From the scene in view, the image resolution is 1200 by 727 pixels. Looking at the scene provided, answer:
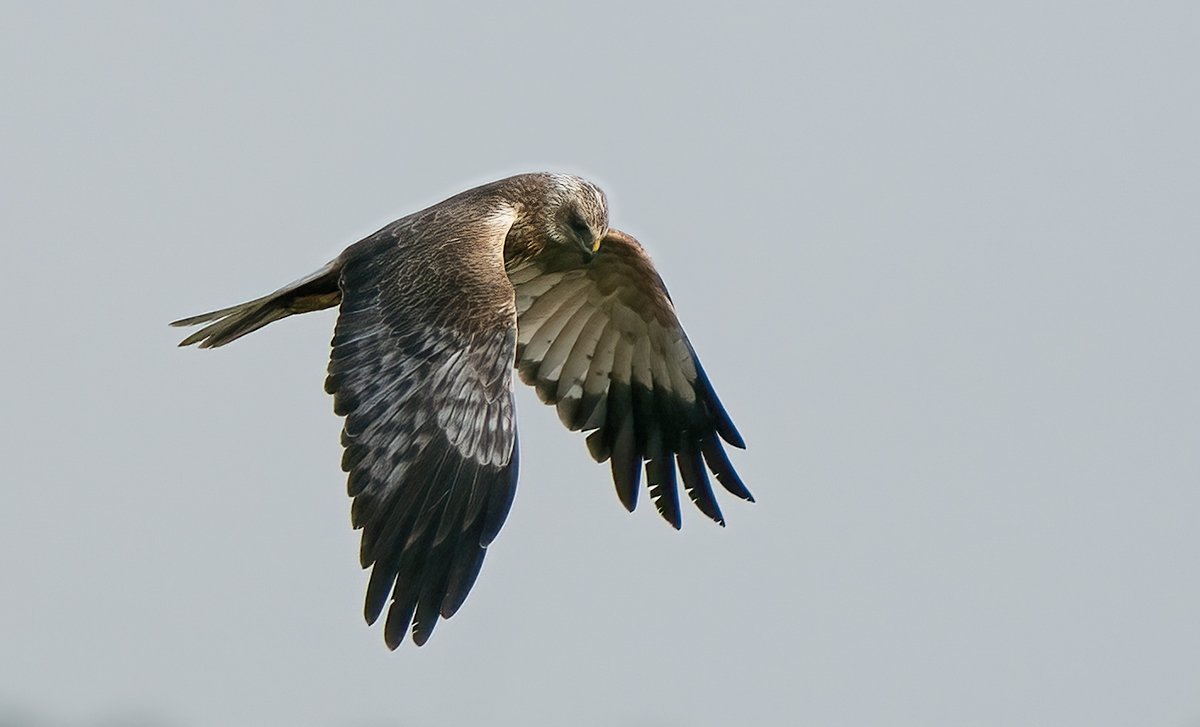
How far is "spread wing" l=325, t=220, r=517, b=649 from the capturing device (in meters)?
6.43

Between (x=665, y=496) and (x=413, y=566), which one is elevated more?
(x=665, y=496)

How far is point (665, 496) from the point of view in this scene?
348 inches

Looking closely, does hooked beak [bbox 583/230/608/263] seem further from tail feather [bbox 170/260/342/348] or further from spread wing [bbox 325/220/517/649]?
spread wing [bbox 325/220/517/649]

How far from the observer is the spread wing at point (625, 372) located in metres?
8.86

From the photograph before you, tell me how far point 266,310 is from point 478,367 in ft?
6.07

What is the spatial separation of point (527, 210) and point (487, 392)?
168 cm

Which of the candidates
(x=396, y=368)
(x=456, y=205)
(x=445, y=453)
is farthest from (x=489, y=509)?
(x=456, y=205)

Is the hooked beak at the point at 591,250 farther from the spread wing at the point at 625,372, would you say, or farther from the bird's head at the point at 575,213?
the spread wing at the point at 625,372

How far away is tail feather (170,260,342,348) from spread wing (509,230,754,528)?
112 cm

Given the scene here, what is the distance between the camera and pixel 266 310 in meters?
8.23

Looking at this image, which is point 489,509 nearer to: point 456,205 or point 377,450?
point 377,450

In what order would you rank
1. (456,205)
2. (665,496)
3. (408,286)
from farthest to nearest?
(665,496) < (456,205) < (408,286)

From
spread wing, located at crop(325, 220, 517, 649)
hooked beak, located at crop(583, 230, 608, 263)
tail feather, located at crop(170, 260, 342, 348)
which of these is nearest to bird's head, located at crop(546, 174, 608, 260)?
hooked beak, located at crop(583, 230, 608, 263)

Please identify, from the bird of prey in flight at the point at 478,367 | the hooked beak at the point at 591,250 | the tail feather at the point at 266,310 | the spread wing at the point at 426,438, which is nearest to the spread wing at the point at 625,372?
the bird of prey in flight at the point at 478,367
